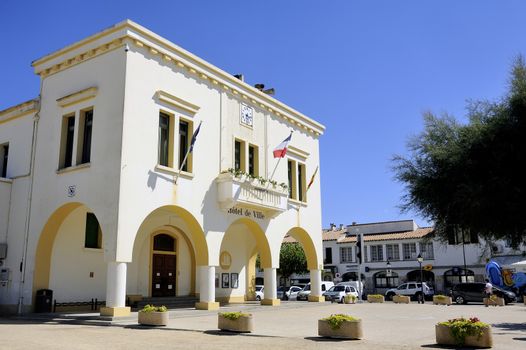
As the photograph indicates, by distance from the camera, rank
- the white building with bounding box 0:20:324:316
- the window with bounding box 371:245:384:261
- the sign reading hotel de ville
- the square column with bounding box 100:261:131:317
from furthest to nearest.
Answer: the window with bounding box 371:245:384:261 < the sign reading hotel de ville < the white building with bounding box 0:20:324:316 < the square column with bounding box 100:261:131:317

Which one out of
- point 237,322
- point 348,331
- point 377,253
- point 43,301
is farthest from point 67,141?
point 377,253

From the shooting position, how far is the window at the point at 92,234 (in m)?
21.6

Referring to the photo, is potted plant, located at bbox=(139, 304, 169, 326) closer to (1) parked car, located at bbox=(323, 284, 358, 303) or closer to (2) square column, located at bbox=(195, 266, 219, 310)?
(2) square column, located at bbox=(195, 266, 219, 310)

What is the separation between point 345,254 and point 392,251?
576 cm

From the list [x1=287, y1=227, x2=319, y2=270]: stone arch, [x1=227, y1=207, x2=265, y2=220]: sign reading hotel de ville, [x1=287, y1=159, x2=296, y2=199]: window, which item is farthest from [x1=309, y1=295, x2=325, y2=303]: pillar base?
[x1=227, y1=207, x2=265, y2=220]: sign reading hotel de ville

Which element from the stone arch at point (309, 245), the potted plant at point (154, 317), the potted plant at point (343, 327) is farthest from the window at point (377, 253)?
the potted plant at point (343, 327)

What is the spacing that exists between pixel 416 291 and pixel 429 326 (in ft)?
97.1

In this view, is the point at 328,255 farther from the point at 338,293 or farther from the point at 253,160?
the point at 253,160

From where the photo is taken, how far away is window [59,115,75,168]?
20.1 meters

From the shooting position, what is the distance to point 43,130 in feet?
68.6

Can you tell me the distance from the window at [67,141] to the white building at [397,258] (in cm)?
3398

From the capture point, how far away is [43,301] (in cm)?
1941

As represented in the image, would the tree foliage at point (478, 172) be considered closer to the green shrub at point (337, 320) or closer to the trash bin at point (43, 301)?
the green shrub at point (337, 320)

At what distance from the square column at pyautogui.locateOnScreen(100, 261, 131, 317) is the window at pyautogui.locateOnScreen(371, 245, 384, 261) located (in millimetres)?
41572
